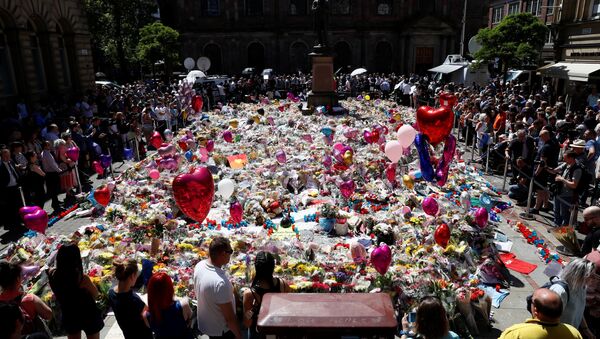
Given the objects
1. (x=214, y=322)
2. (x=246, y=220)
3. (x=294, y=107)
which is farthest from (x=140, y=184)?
(x=294, y=107)

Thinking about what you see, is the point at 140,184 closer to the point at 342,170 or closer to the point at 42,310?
the point at 342,170

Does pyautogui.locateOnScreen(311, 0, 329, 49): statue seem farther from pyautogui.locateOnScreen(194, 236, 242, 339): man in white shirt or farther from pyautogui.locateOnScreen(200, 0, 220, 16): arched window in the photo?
pyautogui.locateOnScreen(200, 0, 220, 16): arched window

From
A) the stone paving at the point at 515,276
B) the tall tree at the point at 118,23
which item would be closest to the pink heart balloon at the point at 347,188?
the stone paving at the point at 515,276

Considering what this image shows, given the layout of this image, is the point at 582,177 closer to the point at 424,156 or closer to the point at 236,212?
the point at 424,156

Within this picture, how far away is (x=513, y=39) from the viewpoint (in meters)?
25.1

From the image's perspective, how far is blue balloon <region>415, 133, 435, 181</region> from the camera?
29.2 feet

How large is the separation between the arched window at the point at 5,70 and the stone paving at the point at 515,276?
9885mm

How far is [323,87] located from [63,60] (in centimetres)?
1295

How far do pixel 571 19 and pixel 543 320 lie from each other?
2731cm

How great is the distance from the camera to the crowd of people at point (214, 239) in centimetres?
389

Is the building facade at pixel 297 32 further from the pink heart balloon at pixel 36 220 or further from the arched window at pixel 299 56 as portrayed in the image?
the pink heart balloon at pixel 36 220

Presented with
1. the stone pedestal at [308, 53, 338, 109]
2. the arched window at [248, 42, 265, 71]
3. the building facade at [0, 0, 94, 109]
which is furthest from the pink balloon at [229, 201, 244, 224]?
the arched window at [248, 42, 265, 71]

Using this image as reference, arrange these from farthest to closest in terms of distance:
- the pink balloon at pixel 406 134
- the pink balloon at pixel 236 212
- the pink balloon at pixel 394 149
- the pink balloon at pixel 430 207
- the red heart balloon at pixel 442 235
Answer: the pink balloon at pixel 406 134 < the pink balloon at pixel 394 149 < the pink balloon at pixel 236 212 < the pink balloon at pixel 430 207 < the red heart balloon at pixel 442 235

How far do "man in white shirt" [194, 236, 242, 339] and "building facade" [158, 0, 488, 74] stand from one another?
43.0 m
